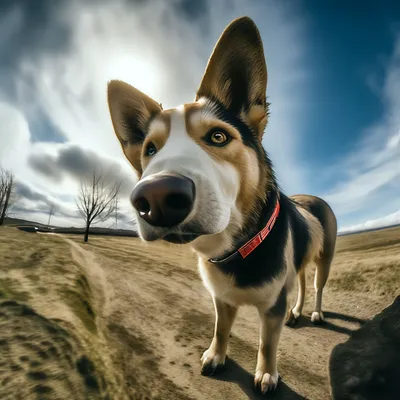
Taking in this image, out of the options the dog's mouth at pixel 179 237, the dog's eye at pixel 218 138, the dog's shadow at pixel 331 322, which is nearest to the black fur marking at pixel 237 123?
the dog's eye at pixel 218 138

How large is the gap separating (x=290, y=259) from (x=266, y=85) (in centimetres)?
194

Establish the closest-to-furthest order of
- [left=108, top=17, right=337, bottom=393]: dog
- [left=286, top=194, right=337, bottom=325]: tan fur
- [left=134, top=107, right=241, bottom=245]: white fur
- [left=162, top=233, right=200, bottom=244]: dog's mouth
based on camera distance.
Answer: [left=134, top=107, right=241, bottom=245]: white fur → [left=162, top=233, right=200, bottom=244]: dog's mouth → [left=108, top=17, right=337, bottom=393]: dog → [left=286, top=194, right=337, bottom=325]: tan fur

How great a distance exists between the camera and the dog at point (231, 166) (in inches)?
74.7

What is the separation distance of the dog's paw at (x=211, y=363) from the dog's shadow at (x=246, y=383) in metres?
0.05

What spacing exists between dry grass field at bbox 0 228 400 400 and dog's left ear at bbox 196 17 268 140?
1.63 m

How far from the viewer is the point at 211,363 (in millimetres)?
2670

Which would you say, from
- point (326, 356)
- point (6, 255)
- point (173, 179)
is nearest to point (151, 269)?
point (6, 255)

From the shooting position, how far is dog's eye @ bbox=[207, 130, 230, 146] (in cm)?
205

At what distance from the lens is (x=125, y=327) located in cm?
328

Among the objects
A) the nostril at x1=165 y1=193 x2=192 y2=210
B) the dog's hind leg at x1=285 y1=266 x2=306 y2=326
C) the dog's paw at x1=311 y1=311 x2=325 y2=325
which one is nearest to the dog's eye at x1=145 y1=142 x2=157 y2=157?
the nostril at x1=165 y1=193 x2=192 y2=210

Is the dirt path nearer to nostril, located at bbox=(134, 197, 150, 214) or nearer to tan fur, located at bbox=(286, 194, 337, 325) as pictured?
tan fur, located at bbox=(286, 194, 337, 325)

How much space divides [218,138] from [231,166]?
0.98 ft

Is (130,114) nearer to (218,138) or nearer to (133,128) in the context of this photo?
(133,128)

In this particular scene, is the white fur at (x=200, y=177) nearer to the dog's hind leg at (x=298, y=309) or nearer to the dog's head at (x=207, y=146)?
the dog's head at (x=207, y=146)
